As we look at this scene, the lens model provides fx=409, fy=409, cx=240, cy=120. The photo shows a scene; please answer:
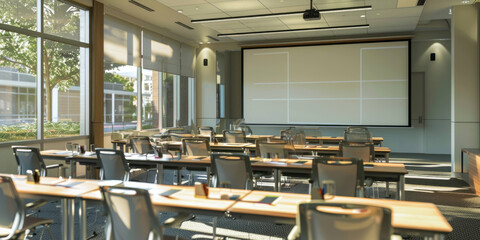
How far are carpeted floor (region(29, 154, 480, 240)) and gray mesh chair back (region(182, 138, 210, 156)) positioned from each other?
1302mm

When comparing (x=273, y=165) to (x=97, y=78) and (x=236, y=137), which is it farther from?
(x=97, y=78)

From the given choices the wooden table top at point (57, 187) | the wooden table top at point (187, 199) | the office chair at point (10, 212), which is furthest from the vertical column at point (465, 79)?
the office chair at point (10, 212)

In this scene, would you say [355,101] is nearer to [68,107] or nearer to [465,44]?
[465,44]

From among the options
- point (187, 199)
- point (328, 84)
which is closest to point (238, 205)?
point (187, 199)

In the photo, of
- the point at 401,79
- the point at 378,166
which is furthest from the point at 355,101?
the point at 378,166

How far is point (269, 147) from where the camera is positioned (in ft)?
20.2

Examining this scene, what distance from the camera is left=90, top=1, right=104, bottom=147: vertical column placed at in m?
9.11

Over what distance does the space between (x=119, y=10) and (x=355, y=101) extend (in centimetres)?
749

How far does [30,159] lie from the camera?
5.27 metres

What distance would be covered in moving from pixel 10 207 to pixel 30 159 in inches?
92.7

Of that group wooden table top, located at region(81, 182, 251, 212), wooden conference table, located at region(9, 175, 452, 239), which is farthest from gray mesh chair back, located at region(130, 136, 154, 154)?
wooden table top, located at region(81, 182, 251, 212)

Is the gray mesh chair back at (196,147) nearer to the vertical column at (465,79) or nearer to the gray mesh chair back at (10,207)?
the gray mesh chair back at (10,207)

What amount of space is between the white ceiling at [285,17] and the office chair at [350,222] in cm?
709

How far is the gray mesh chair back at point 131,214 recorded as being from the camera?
2.53 metres
